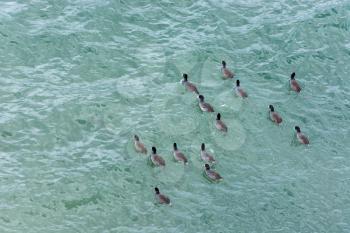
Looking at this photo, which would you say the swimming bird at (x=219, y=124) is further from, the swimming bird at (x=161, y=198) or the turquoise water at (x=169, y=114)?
the swimming bird at (x=161, y=198)

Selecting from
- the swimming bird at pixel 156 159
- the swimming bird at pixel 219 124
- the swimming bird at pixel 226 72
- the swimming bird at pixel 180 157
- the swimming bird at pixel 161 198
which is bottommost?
the swimming bird at pixel 161 198

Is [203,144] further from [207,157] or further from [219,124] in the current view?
A: [219,124]

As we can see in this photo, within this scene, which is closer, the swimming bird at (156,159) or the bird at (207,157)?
the swimming bird at (156,159)

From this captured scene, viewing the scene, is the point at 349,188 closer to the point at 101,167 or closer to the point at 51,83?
the point at 101,167

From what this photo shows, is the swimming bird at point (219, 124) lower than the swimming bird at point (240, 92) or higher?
lower

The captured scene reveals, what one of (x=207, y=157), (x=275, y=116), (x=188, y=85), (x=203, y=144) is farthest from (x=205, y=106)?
(x=207, y=157)

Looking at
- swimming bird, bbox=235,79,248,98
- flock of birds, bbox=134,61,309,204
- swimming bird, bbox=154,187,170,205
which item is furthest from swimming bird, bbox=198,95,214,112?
swimming bird, bbox=154,187,170,205

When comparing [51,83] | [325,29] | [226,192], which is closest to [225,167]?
[226,192]

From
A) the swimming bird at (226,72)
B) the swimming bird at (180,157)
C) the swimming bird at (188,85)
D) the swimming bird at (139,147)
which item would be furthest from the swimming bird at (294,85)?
the swimming bird at (139,147)
